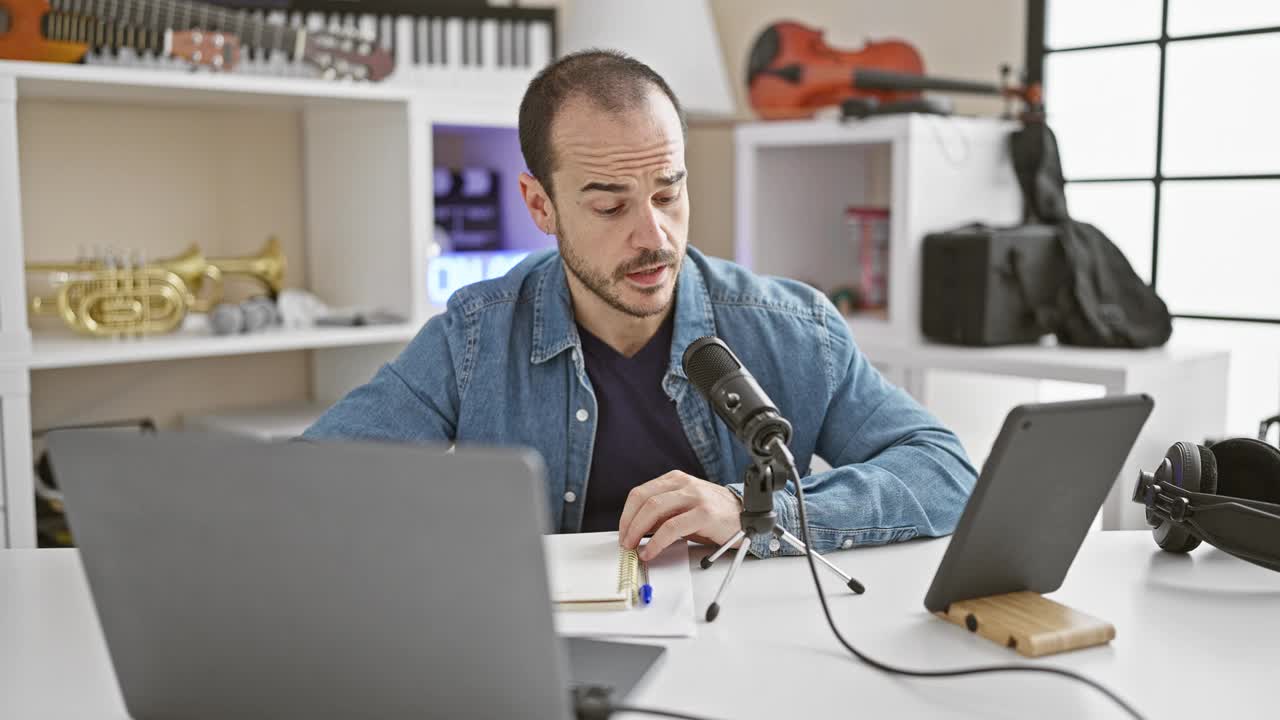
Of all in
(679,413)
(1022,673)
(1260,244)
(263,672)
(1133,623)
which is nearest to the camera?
(263,672)

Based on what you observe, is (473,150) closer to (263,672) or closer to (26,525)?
(26,525)

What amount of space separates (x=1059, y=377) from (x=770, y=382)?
111 cm

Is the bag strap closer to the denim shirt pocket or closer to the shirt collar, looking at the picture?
the shirt collar

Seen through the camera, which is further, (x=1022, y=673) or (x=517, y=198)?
(x=517, y=198)

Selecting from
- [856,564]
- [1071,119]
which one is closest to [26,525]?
[856,564]

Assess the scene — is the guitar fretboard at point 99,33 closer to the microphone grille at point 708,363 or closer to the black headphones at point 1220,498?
the microphone grille at point 708,363

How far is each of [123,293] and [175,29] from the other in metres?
0.54

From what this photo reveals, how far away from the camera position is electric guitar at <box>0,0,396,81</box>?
91.4 inches

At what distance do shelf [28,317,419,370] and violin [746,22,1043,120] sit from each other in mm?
1075

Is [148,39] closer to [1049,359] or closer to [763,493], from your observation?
[763,493]

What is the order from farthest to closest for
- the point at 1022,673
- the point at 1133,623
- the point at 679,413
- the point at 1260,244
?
the point at 1260,244 → the point at 679,413 → the point at 1133,623 → the point at 1022,673

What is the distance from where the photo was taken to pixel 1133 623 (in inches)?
45.4

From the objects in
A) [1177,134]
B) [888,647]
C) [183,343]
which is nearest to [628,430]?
[888,647]

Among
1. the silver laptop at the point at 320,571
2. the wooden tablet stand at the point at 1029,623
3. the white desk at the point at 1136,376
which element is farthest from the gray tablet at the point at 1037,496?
the white desk at the point at 1136,376
